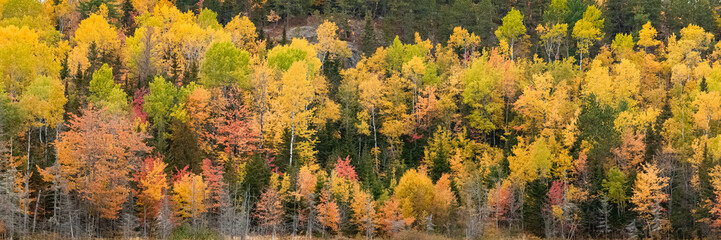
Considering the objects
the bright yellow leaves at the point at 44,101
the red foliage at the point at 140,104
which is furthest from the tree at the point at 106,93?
the bright yellow leaves at the point at 44,101

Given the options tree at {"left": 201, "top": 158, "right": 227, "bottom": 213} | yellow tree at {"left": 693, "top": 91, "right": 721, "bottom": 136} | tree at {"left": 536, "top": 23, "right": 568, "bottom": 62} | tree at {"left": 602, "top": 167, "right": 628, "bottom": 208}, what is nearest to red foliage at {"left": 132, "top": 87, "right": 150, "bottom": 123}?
tree at {"left": 201, "top": 158, "right": 227, "bottom": 213}

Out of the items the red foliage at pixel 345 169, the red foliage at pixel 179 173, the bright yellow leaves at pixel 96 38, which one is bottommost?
the red foliage at pixel 179 173

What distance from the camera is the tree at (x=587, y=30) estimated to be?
10596cm

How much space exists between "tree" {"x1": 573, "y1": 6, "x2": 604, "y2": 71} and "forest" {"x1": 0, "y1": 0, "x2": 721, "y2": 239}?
1.44 feet

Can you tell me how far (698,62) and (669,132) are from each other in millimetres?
25891

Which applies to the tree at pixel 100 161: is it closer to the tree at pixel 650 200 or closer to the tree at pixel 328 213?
the tree at pixel 328 213

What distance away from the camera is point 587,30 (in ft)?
353

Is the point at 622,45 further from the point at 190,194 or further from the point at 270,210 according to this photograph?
the point at 190,194

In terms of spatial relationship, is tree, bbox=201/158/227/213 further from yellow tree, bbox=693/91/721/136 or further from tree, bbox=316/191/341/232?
yellow tree, bbox=693/91/721/136

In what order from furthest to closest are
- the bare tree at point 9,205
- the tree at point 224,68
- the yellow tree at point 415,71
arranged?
the yellow tree at point 415,71 < the tree at point 224,68 < the bare tree at point 9,205

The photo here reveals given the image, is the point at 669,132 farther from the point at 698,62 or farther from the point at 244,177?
the point at 244,177

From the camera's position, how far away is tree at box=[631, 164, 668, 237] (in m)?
70.2

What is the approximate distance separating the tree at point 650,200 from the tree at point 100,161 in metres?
50.5

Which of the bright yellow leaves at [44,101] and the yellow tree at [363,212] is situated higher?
the bright yellow leaves at [44,101]
